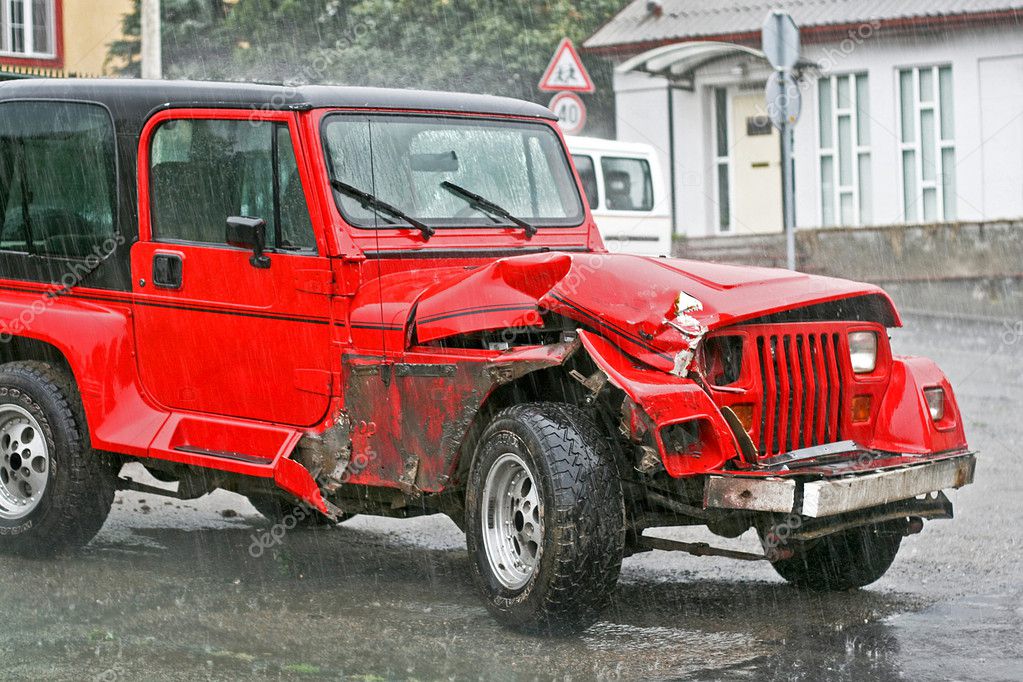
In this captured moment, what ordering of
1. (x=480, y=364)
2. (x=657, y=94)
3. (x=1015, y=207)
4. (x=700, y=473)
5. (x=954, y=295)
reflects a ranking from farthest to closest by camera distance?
1. (x=657, y=94)
2. (x=1015, y=207)
3. (x=954, y=295)
4. (x=480, y=364)
5. (x=700, y=473)

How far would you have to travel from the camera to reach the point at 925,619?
231 inches

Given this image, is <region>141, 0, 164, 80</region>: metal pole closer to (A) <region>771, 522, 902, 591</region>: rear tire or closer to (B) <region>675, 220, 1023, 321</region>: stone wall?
(B) <region>675, 220, 1023, 321</region>: stone wall

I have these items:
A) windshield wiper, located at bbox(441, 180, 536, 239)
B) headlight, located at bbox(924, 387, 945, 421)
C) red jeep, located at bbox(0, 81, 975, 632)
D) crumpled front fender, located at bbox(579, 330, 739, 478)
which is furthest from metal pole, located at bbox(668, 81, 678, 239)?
crumpled front fender, located at bbox(579, 330, 739, 478)

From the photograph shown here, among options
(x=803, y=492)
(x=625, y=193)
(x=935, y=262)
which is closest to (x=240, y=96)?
(x=803, y=492)

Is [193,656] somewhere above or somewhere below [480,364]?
below

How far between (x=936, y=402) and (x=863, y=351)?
0.40 metres

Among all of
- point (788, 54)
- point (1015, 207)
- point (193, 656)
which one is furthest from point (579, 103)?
point (193, 656)

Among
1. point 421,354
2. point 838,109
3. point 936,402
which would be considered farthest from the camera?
point 838,109

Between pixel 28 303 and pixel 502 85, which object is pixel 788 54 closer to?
pixel 28 303

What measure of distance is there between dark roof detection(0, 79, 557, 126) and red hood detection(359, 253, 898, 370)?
108 centimetres

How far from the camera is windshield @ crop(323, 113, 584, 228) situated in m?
6.59

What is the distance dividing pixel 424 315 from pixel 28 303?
2.37 metres

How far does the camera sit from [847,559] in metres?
6.34

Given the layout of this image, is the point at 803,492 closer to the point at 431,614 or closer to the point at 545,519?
the point at 545,519
